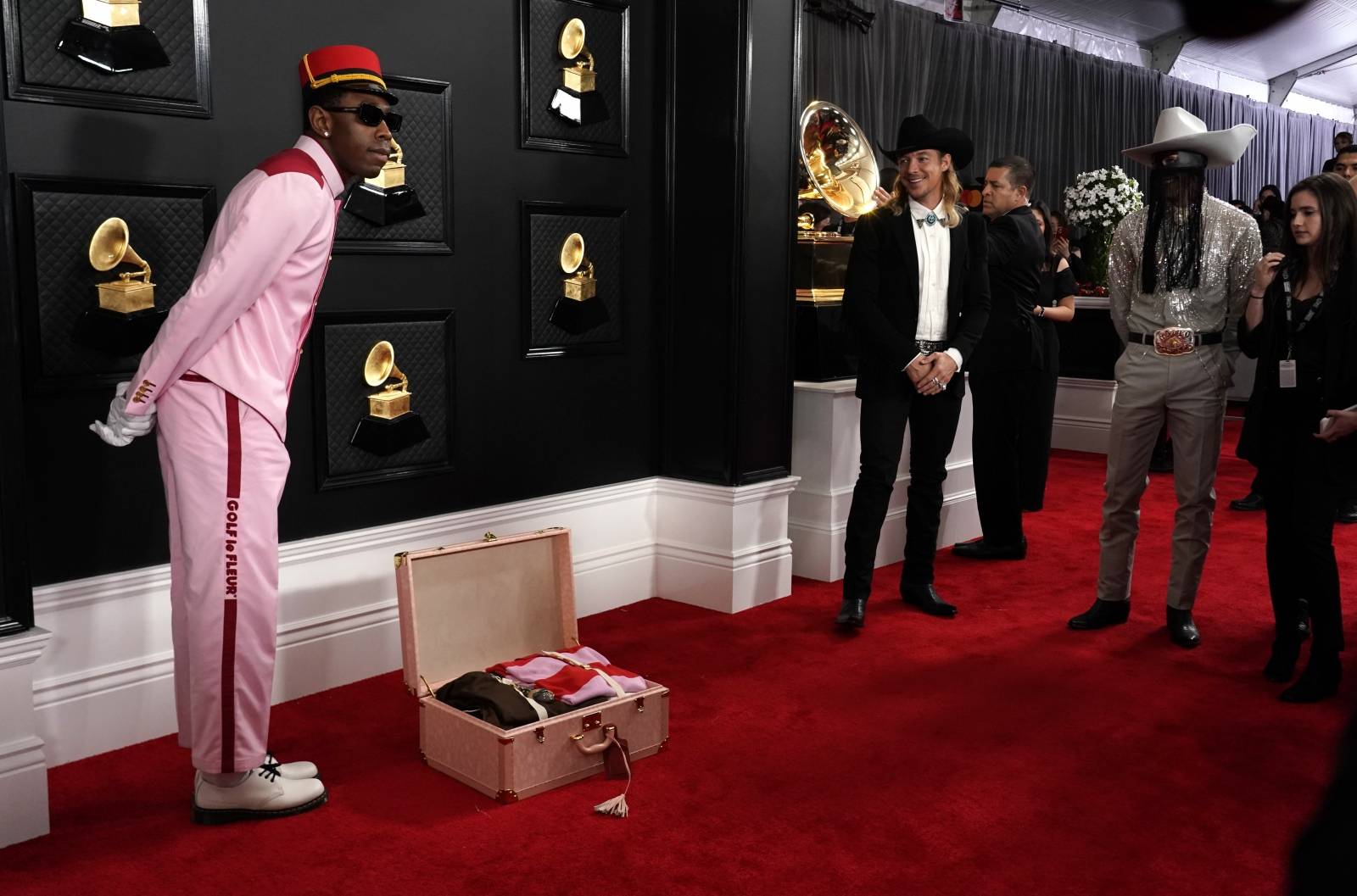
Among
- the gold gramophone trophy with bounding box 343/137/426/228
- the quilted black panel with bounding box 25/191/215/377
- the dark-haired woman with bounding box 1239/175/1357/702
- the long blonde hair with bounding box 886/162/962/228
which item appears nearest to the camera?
the quilted black panel with bounding box 25/191/215/377

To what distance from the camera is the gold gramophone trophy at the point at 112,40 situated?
9.61 feet

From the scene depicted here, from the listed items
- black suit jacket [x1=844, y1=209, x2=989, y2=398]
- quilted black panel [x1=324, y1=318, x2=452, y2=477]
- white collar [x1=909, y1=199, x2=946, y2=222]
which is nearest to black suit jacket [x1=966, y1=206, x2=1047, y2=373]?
black suit jacket [x1=844, y1=209, x2=989, y2=398]

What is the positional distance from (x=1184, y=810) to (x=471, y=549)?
1.90 meters

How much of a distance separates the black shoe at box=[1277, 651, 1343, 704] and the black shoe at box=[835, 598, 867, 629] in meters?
1.32

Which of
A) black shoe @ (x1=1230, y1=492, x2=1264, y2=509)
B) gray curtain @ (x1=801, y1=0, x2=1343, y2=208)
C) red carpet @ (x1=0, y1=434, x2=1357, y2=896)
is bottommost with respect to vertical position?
red carpet @ (x1=0, y1=434, x2=1357, y2=896)

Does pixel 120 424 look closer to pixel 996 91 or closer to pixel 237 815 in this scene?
pixel 237 815

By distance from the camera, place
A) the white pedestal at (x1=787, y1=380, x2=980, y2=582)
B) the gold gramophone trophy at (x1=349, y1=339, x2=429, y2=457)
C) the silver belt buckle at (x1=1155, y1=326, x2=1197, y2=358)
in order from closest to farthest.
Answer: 1. the gold gramophone trophy at (x1=349, y1=339, x2=429, y2=457)
2. the silver belt buckle at (x1=1155, y1=326, x2=1197, y2=358)
3. the white pedestal at (x1=787, y1=380, x2=980, y2=582)

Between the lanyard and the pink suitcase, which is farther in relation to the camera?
the lanyard

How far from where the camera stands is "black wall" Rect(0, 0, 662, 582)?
3055 mm

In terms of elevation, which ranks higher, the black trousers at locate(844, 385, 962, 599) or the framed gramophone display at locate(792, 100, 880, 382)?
the framed gramophone display at locate(792, 100, 880, 382)

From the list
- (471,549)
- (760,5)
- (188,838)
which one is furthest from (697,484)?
(188,838)

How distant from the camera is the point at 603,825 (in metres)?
2.79

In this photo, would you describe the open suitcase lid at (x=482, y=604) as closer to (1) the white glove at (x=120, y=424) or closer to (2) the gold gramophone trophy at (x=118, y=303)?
(1) the white glove at (x=120, y=424)

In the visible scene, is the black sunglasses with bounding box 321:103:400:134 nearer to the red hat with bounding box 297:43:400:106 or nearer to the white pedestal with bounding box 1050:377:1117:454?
the red hat with bounding box 297:43:400:106
